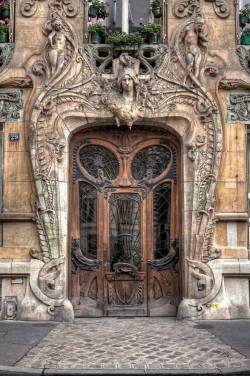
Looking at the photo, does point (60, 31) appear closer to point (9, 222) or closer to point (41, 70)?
point (41, 70)

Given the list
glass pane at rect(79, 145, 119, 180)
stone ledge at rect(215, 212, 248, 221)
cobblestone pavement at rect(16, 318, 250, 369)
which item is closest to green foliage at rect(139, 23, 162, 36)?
glass pane at rect(79, 145, 119, 180)

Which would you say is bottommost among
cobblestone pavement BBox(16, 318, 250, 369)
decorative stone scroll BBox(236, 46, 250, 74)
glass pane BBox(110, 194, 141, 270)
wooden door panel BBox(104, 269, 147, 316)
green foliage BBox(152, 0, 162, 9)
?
cobblestone pavement BBox(16, 318, 250, 369)

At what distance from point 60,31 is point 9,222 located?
3.83m

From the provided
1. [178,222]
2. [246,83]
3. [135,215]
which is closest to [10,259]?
[135,215]

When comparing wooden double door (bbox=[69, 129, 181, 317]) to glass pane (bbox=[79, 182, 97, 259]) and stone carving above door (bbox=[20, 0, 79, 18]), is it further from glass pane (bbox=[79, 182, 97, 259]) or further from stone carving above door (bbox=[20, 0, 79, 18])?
stone carving above door (bbox=[20, 0, 79, 18])

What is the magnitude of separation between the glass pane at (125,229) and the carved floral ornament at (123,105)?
3.49 ft

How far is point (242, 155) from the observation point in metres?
10.7

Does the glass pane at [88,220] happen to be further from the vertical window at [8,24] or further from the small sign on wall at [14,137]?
the vertical window at [8,24]

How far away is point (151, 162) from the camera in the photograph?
36.6 feet

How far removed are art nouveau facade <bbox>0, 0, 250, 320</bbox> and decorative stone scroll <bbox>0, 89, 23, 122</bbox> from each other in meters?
0.03

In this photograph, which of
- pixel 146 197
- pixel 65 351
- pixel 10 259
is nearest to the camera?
pixel 65 351

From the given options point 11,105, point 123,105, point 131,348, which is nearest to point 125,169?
point 123,105

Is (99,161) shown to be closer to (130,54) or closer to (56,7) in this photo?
(130,54)

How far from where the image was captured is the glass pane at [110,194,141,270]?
1090cm
